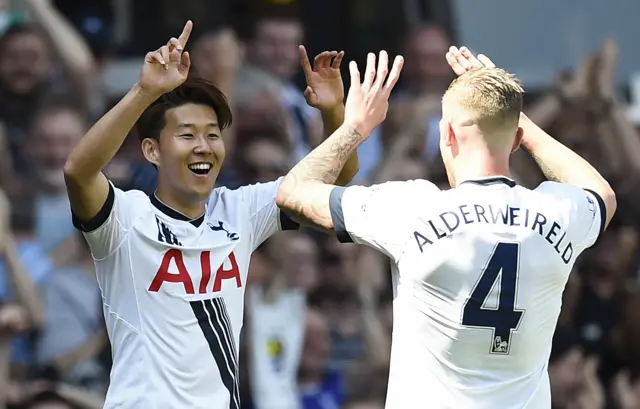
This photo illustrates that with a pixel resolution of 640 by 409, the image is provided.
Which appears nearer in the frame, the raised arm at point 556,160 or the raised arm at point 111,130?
the raised arm at point 111,130

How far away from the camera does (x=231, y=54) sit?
9094mm

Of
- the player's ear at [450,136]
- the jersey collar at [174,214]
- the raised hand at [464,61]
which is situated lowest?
the jersey collar at [174,214]

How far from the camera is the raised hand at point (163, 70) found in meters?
4.56

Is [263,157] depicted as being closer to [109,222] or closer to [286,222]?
[286,222]

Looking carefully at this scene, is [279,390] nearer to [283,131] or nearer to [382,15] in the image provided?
[283,131]

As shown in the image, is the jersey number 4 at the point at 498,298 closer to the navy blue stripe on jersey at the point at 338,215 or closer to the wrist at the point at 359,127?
the navy blue stripe on jersey at the point at 338,215

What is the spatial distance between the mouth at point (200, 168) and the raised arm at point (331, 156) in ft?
1.34

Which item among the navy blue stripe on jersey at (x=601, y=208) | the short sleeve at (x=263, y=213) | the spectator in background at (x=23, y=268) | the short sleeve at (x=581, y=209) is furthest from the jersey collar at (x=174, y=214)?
the spectator in background at (x=23, y=268)

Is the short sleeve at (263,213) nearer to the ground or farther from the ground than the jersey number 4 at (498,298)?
farther from the ground

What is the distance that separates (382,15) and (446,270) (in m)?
5.76

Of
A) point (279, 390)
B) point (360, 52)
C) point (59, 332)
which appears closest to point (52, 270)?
point (59, 332)

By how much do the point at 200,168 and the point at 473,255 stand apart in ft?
3.95

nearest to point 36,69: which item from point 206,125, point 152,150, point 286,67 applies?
point 286,67

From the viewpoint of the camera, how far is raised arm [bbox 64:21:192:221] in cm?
453
